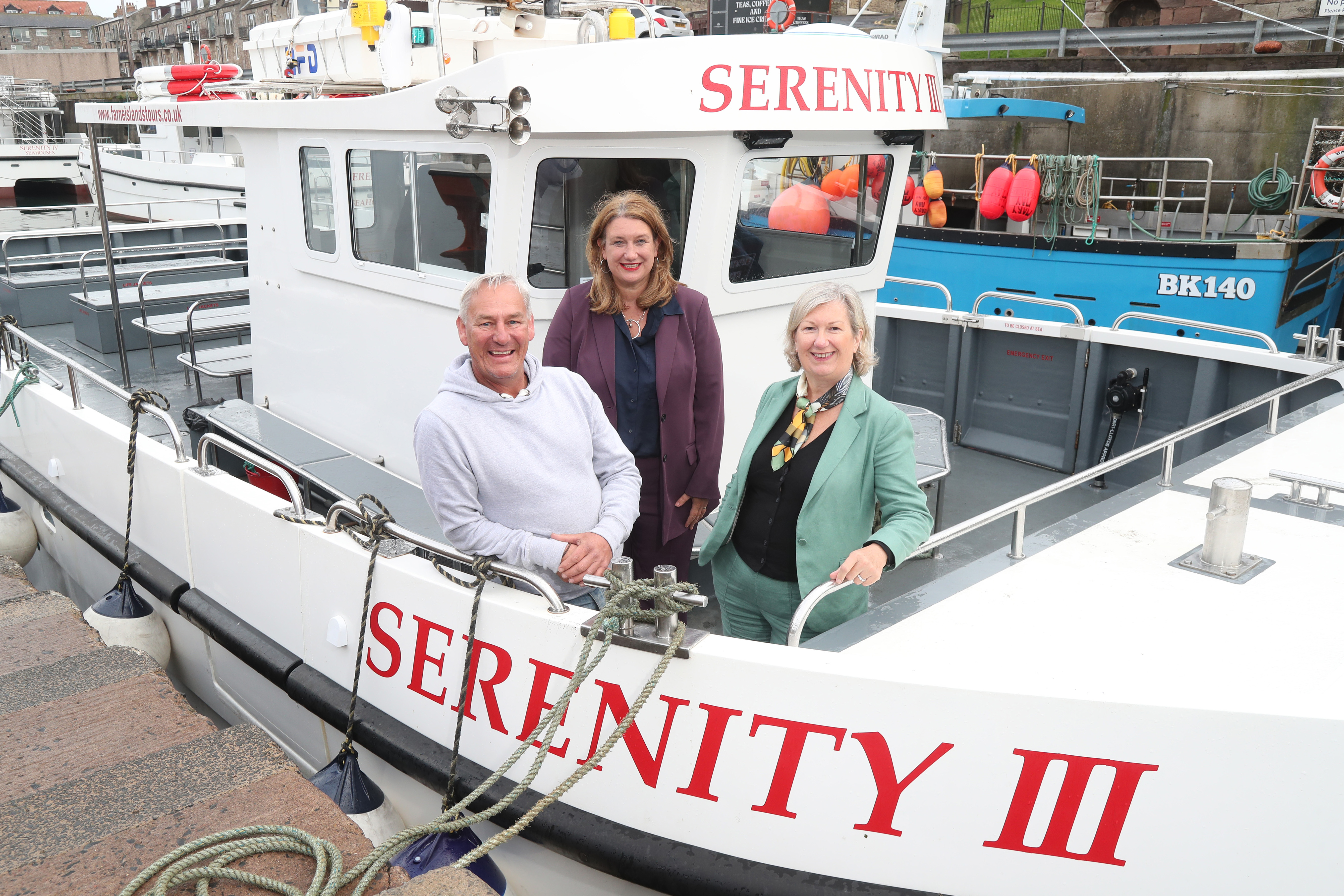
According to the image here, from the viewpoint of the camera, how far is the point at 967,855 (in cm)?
228

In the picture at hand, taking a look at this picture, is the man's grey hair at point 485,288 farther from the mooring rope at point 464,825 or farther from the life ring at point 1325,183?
the life ring at point 1325,183

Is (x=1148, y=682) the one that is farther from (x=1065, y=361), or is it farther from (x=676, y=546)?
(x=1065, y=361)

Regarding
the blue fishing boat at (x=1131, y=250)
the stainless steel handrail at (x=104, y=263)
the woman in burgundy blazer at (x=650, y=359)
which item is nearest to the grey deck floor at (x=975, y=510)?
the woman in burgundy blazer at (x=650, y=359)

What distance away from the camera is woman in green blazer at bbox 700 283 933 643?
2486 mm

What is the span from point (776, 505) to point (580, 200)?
149cm

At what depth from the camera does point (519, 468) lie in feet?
8.31

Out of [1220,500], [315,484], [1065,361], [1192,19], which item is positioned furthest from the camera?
[1192,19]

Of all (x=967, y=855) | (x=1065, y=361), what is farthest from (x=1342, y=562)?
(x=1065, y=361)

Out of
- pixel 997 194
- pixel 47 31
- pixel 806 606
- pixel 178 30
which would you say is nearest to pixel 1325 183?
pixel 997 194

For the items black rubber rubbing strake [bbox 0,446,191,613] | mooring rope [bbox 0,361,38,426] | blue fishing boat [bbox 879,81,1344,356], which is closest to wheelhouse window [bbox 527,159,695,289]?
black rubber rubbing strake [bbox 0,446,191,613]

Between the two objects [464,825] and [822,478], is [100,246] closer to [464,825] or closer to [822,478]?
[464,825]

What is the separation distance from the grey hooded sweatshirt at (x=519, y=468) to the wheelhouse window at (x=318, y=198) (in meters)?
2.10

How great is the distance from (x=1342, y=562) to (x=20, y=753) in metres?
4.23

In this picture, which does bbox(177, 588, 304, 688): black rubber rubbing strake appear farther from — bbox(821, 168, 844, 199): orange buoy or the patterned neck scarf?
bbox(821, 168, 844, 199): orange buoy
